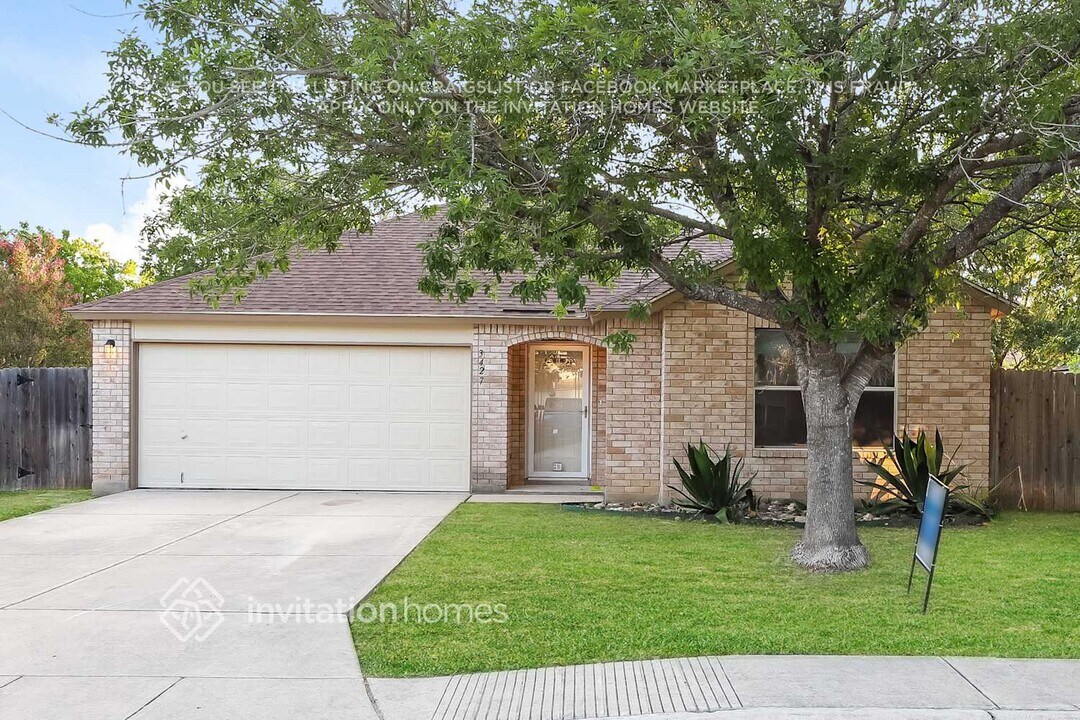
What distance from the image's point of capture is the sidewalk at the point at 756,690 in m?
4.20

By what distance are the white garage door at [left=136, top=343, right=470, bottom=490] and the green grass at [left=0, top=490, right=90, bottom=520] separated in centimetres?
105

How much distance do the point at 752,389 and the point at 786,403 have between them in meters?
0.53

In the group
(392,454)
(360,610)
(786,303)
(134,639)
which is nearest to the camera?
(134,639)

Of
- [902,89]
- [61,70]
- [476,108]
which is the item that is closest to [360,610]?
[476,108]

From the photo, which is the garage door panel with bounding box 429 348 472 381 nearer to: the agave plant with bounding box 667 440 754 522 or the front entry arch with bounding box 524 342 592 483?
the front entry arch with bounding box 524 342 592 483


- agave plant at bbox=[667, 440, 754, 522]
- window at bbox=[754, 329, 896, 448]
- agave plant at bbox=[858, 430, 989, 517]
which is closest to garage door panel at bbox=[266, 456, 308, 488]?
agave plant at bbox=[667, 440, 754, 522]

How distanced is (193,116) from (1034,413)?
1158 cm

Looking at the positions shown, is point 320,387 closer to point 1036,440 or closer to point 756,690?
point 756,690

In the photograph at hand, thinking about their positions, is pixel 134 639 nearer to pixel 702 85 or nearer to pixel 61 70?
pixel 702 85

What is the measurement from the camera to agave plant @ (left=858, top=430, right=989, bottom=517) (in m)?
10.2

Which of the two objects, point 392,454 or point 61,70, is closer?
point 392,454

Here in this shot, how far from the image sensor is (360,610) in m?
6.11

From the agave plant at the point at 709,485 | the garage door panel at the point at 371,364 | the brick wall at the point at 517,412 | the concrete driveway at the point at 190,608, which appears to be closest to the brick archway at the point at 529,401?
the brick wall at the point at 517,412

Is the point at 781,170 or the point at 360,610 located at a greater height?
the point at 781,170
